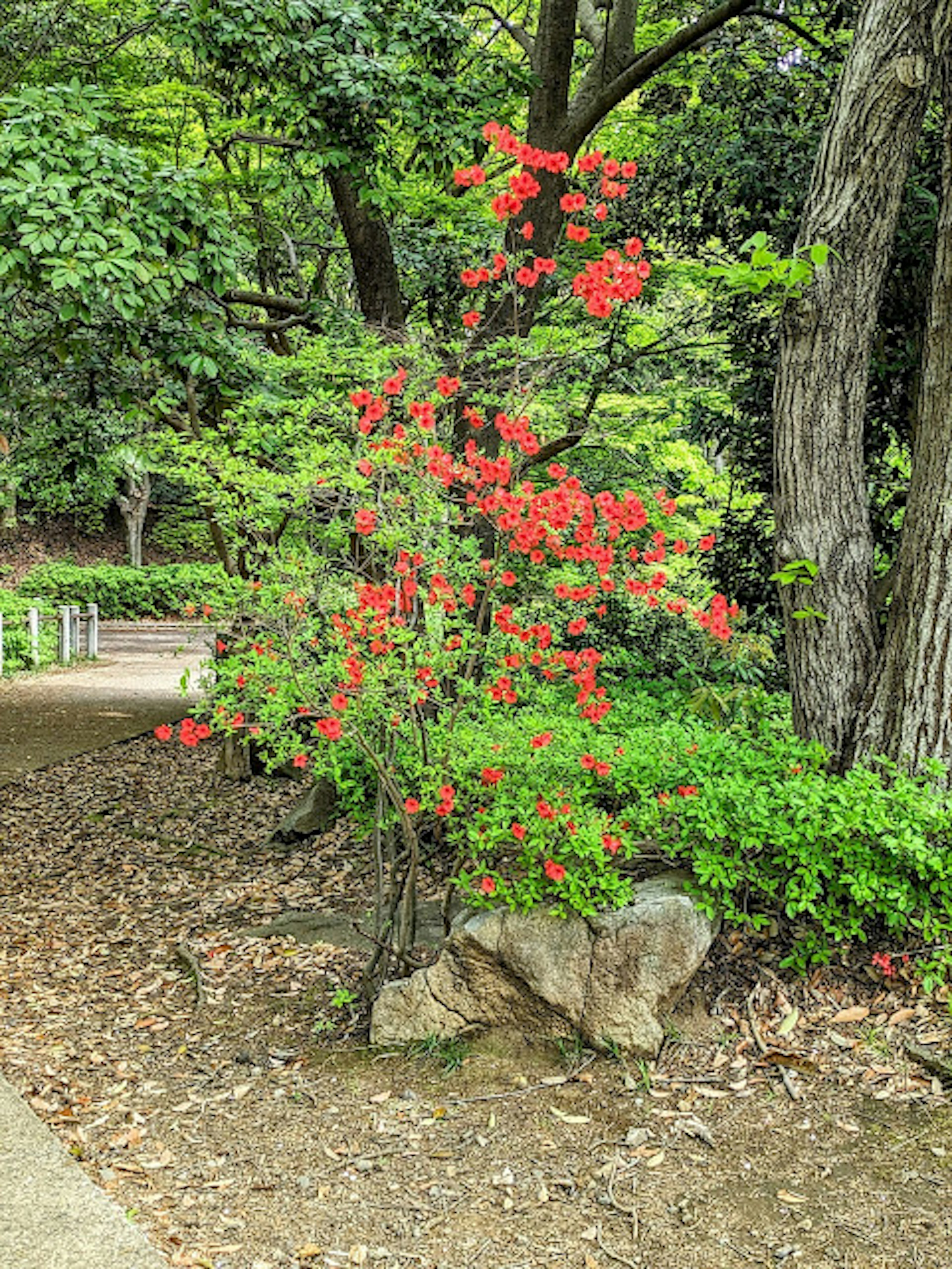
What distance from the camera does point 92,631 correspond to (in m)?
16.8

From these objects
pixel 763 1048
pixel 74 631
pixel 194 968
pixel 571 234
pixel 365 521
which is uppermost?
pixel 571 234

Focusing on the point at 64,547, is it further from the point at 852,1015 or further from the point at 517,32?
the point at 852,1015

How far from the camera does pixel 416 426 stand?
159 inches

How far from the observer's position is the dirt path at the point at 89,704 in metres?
9.85

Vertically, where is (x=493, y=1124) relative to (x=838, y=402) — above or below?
below

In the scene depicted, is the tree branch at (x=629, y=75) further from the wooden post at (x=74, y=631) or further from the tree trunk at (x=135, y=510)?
the tree trunk at (x=135, y=510)

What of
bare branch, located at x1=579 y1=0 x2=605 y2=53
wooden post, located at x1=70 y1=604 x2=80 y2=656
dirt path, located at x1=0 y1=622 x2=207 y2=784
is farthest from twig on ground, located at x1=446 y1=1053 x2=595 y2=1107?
wooden post, located at x1=70 y1=604 x2=80 y2=656

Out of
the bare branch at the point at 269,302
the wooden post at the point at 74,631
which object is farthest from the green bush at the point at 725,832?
the wooden post at the point at 74,631

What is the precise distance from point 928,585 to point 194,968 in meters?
3.49

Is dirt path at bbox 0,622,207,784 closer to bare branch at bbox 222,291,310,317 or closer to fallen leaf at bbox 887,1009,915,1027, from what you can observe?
bare branch at bbox 222,291,310,317

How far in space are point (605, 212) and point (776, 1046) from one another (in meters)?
2.95

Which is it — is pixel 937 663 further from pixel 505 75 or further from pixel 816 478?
pixel 505 75

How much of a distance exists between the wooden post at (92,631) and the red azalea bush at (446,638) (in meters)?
13.3

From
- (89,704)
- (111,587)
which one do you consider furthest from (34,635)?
(111,587)
